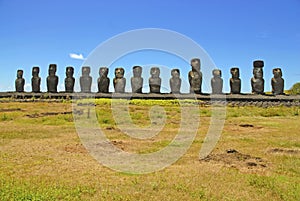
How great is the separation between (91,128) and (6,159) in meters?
6.36

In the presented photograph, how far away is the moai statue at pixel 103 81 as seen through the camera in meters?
32.7

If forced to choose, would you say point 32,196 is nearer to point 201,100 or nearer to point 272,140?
point 272,140

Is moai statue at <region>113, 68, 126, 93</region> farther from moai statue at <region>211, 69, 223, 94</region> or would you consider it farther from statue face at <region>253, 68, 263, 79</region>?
statue face at <region>253, 68, 263, 79</region>

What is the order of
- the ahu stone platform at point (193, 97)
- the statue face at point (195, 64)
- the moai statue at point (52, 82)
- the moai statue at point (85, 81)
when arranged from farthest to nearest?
Answer: the moai statue at point (52, 82)
the moai statue at point (85, 81)
the statue face at point (195, 64)
the ahu stone platform at point (193, 97)

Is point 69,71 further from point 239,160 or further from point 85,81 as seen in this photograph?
point 239,160

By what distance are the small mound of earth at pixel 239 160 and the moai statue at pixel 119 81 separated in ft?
75.9

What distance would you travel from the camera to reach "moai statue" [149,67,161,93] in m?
32.1

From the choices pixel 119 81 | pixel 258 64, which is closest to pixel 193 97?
pixel 258 64

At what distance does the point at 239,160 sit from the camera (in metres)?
8.89

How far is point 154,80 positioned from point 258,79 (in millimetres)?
9557

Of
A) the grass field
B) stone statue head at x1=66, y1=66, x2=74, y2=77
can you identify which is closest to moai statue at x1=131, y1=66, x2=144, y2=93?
stone statue head at x1=66, y1=66, x2=74, y2=77

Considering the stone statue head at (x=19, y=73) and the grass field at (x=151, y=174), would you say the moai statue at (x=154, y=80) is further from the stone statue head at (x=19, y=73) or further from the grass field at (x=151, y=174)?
the grass field at (x=151, y=174)

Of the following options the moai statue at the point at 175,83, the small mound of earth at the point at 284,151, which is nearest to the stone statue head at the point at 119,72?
the moai statue at the point at 175,83

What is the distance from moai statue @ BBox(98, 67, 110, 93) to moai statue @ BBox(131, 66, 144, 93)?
2476 mm
